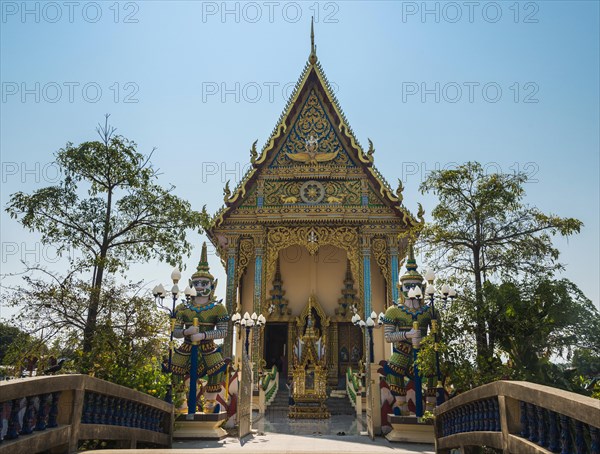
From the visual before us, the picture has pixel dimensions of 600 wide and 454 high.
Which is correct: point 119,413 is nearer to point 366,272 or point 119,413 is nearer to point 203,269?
point 203,269

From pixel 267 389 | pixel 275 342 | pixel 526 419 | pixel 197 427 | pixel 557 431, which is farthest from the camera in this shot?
pixel 275 342

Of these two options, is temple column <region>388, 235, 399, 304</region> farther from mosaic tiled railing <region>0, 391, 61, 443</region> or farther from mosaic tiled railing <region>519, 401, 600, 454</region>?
mosaic tiled railing <region>0, 391, 61, 443</region>

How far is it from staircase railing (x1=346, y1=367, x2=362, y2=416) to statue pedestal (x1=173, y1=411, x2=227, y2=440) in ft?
15.9

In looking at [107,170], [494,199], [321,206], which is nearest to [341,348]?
[321,206]

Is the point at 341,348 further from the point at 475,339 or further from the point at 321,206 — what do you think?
the point at 475,339

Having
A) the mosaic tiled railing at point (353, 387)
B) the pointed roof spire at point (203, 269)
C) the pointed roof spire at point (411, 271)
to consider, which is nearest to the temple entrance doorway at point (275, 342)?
the mosaic tiled railing at point (353, 387)

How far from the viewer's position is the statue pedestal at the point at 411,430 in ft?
30.0

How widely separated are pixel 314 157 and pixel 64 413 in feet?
46.7

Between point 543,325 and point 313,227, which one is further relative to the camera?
point 313,227

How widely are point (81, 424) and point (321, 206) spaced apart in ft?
43.2

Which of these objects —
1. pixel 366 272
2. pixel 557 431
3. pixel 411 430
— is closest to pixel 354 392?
pixel 366 272

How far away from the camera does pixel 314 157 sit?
17688mm

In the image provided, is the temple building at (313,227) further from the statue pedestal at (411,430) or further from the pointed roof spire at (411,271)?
the statue pedestal at (411,430)

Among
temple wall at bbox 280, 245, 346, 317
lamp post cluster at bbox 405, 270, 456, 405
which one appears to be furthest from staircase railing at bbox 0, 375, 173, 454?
temple wall at bbox 280, 245, 346, 317
